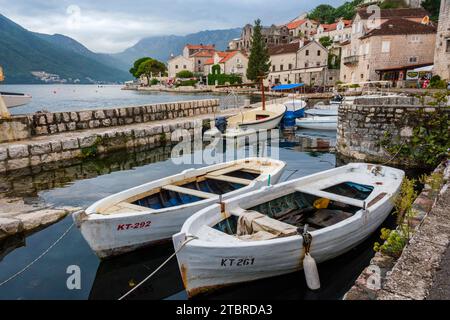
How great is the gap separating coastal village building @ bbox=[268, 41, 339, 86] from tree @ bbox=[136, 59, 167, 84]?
4403 centimetres

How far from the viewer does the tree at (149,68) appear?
316ft

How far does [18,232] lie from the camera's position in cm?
658

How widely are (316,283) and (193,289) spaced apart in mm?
1779

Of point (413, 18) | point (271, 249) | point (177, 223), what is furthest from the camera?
point (413, 18)

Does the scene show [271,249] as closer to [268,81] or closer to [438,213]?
[438,213]

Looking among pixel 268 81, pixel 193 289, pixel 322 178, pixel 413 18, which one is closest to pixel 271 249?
pixel 193 289

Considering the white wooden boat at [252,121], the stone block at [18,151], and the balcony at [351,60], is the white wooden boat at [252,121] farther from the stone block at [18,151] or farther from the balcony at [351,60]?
the balcony at [351,60]

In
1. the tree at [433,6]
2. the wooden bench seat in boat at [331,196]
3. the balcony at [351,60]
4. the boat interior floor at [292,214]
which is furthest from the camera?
the tree at [433,6]

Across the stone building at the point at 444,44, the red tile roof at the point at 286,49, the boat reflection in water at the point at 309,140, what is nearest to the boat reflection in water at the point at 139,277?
the boat reflection in water at the point at 309,140

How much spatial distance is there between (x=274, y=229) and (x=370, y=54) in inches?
1719

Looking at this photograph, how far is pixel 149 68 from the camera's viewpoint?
317ft

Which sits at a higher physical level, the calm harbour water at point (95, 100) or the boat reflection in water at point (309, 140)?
the calm harbour water at point (95, 100)

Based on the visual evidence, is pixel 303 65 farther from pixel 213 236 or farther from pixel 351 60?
pixel 213 236

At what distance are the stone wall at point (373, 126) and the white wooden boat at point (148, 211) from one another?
591 centimetres
